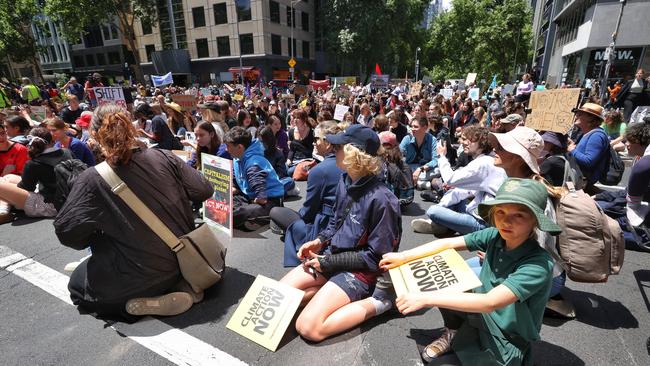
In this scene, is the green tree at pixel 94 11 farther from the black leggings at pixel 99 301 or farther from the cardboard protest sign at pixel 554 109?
the cardboard protest sign at pixel 554 109

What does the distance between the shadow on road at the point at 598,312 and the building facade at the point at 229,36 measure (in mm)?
33188

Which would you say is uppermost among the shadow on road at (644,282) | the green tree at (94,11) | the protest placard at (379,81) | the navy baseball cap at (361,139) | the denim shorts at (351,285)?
the green tree at (94,11)

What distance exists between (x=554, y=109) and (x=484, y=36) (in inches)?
1491

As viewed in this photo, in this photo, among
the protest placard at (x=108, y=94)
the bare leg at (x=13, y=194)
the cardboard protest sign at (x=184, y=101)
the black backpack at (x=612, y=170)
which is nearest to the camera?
the black backpack at (x=612, y=170)

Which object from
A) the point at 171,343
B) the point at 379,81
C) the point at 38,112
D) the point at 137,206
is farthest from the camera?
the point at 379,81

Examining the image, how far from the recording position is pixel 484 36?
3706cm

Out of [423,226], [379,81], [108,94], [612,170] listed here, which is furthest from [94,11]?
[612,170]

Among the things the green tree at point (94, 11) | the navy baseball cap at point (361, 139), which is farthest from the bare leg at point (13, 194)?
the green tree at point (94, 11)

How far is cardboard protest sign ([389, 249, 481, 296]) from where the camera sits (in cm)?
194

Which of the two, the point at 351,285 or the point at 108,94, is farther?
the point at 108,94

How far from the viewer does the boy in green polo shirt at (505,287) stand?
68.0 inches

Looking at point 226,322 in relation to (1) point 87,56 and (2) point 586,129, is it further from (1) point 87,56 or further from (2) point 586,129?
(1) point 87,56

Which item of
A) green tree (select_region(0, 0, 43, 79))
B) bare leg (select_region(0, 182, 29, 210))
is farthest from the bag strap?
green tree (select_region(0, 0, 43, 79))

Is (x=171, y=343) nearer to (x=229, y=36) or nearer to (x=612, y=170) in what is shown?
(x=612, y=170)
